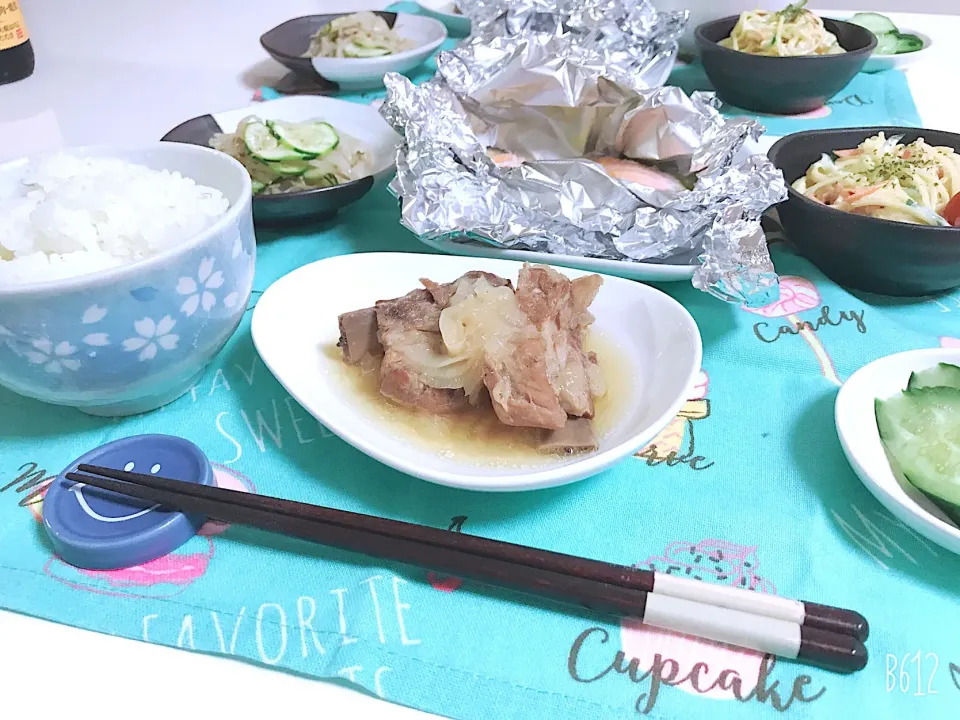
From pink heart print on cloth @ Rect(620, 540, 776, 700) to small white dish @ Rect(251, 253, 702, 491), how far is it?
0.14m

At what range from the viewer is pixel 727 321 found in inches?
49.8

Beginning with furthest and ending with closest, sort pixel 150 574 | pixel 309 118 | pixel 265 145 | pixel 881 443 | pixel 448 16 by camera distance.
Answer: pixel 448 16
pixel 309 118
pixel 265 145
pixel 881 443
pixel 150 574

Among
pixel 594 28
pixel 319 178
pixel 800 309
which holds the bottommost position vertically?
pixel 800 309

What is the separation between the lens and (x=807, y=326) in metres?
1.25

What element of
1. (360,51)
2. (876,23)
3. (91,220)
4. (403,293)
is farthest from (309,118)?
(876,23)

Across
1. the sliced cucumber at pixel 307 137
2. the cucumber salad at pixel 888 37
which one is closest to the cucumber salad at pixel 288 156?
the sliced cucumber at pixel 307 137

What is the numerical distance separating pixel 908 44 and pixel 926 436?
2111 mm

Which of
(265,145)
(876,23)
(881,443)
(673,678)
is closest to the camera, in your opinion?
(673,678)

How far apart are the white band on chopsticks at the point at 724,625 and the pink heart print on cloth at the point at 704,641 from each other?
0.04 ft

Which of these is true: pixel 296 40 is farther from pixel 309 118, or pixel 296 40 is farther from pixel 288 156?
pixel 288 156

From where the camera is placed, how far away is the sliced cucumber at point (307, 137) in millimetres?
1527

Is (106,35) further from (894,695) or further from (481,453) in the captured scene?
A: (894,695)

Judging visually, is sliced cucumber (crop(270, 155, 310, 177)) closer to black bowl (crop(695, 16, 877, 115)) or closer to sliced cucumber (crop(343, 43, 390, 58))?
sliced cucumber (crop(343, 43, 390, 58))

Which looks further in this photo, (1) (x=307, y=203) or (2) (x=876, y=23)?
(2) (x=876, y=23)
